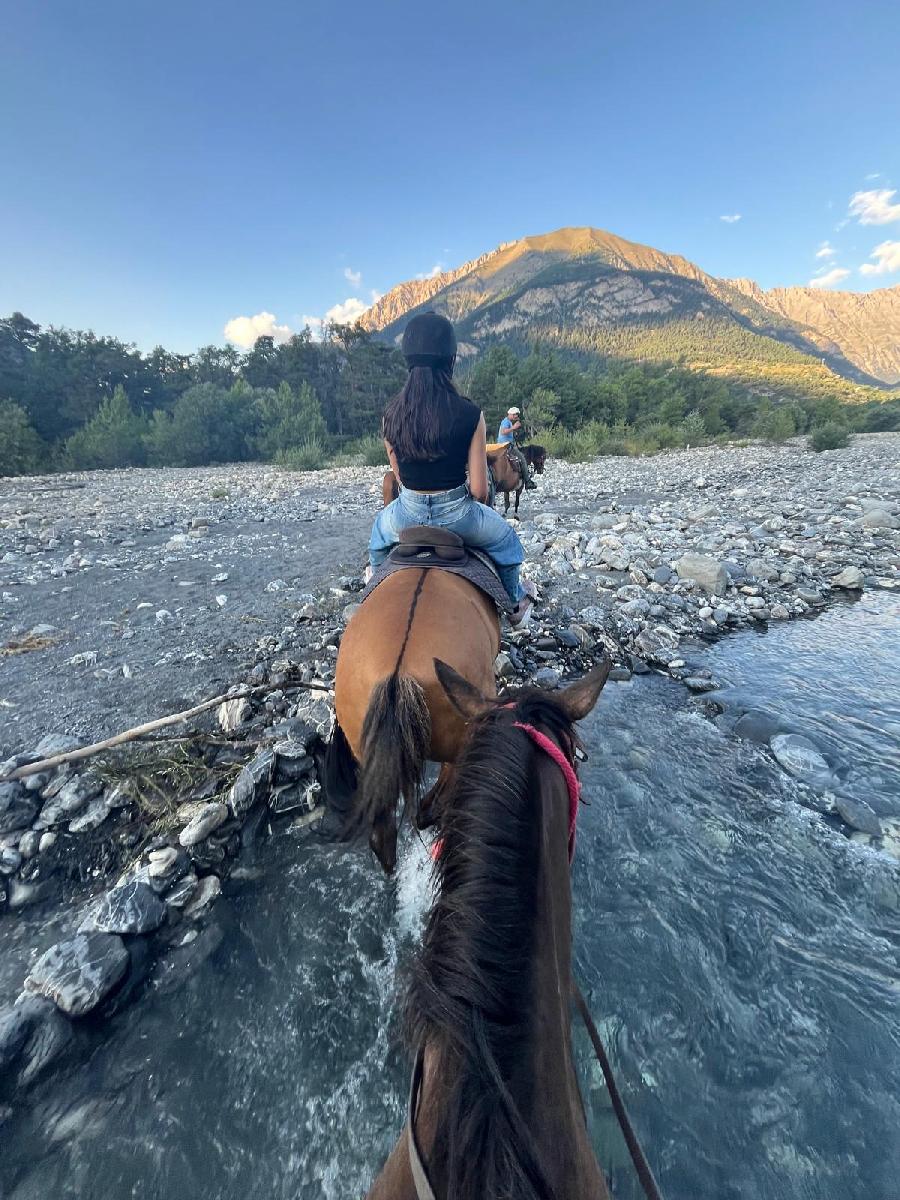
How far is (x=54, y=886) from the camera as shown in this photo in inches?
97.2

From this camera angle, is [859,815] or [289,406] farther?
[289,406]

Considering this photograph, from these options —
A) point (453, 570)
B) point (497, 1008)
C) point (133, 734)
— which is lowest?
point (133, 734)

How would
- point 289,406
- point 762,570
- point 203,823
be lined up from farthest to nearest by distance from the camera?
1. point 289,406
2. point 762,570
3. point 203,823

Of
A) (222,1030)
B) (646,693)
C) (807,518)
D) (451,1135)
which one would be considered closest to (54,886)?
(222,1030)

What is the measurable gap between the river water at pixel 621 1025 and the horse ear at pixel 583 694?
105 cm

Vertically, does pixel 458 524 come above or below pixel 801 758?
above

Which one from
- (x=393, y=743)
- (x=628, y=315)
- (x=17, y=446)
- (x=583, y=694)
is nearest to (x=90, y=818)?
(x=393, y=743)

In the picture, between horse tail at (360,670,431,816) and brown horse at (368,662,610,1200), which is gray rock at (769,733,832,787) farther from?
brown horse at (368,662,610,1200)

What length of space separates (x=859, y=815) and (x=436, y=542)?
3024 mm

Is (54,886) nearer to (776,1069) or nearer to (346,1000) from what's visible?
(346,1000)

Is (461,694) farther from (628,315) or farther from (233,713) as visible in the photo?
(628,315)

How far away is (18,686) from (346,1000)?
12.5ft

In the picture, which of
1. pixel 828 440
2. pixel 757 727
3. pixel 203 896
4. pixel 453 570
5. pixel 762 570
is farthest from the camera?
pixel 828 440

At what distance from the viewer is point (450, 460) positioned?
9.91 feet
